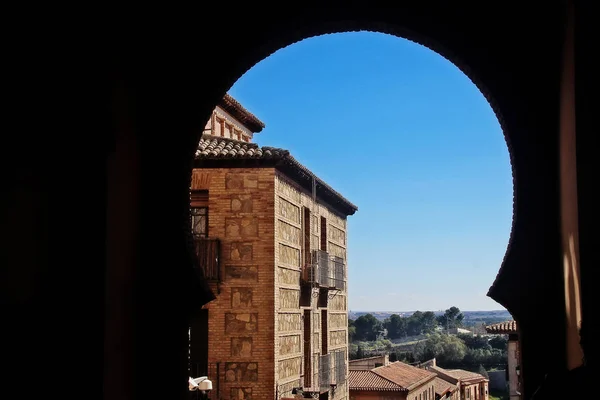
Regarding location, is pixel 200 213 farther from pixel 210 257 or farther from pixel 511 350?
pixel 511 350

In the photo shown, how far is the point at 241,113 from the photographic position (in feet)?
79.1

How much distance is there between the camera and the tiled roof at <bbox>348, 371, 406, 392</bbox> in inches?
1465

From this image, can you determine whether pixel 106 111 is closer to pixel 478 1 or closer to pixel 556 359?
pixel 478 1

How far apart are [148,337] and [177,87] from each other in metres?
2.02

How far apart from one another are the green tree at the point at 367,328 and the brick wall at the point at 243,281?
12115cm

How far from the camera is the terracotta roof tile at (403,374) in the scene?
38.6 meters

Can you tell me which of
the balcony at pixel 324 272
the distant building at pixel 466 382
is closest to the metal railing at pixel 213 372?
the balcony at pixel 324 272

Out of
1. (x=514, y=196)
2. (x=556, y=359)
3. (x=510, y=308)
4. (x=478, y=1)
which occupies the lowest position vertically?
(x=556, y=359)

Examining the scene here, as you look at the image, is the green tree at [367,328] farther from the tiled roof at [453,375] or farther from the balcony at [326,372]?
the balcony at [326,372]

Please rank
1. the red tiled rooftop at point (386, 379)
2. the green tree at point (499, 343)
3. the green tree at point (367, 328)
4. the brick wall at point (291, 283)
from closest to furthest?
1. the brick wall at point (291, 283)
2. the red tiled rooftop at point (386, 379)
3. the green tree at point (499, 343)
4. the green tree at point (367, 328)

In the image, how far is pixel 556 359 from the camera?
5777mm

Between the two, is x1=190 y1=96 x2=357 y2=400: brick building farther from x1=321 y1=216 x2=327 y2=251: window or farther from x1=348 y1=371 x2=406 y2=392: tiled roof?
x1=348 y1=371 x2=406 y2=392: tiled roof

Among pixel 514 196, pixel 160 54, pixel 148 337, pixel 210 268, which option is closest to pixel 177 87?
pixel 160 54

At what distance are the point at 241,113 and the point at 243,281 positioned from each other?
823cm
